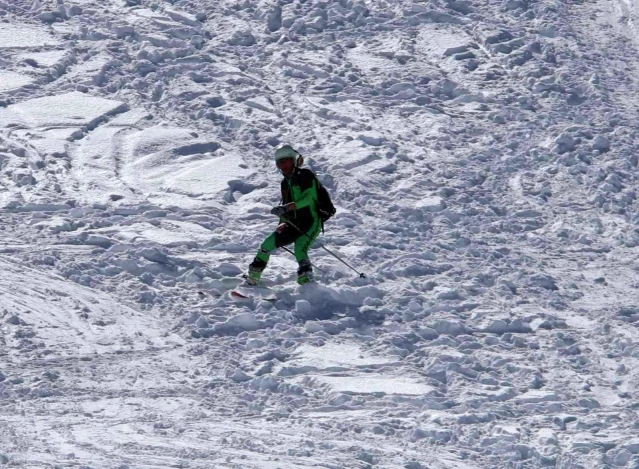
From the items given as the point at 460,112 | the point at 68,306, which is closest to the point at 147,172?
the point at 68,306

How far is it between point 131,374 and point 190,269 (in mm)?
2016

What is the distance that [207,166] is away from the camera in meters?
12.9

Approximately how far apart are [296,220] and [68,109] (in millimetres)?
4980

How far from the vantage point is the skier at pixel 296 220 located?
10117mm

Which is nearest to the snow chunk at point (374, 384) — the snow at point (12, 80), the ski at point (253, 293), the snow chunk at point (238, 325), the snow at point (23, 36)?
the snow chunk at point (238, 325)

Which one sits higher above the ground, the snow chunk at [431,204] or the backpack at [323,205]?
the backpack at [323,205]

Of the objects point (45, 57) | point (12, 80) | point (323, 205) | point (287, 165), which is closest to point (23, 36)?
point (45, 57)

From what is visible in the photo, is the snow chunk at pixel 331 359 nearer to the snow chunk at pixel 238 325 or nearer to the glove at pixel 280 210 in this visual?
the snow chunk at pixel 238 325

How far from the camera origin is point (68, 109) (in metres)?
13.9

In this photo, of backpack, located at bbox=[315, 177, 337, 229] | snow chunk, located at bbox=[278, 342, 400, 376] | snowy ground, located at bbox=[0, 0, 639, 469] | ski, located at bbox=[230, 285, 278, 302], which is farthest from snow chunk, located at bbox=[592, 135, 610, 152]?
snow chunk, located at bbox=[278, 342, 400, 376]

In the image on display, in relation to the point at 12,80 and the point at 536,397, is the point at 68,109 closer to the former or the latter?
the point at 12,80

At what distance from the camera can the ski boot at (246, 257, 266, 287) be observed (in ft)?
33.3

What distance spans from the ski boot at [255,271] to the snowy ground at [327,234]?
18 centimetres

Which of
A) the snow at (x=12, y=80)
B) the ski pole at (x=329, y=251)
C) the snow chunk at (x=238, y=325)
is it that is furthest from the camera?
the snow at (x=12, y=80)
